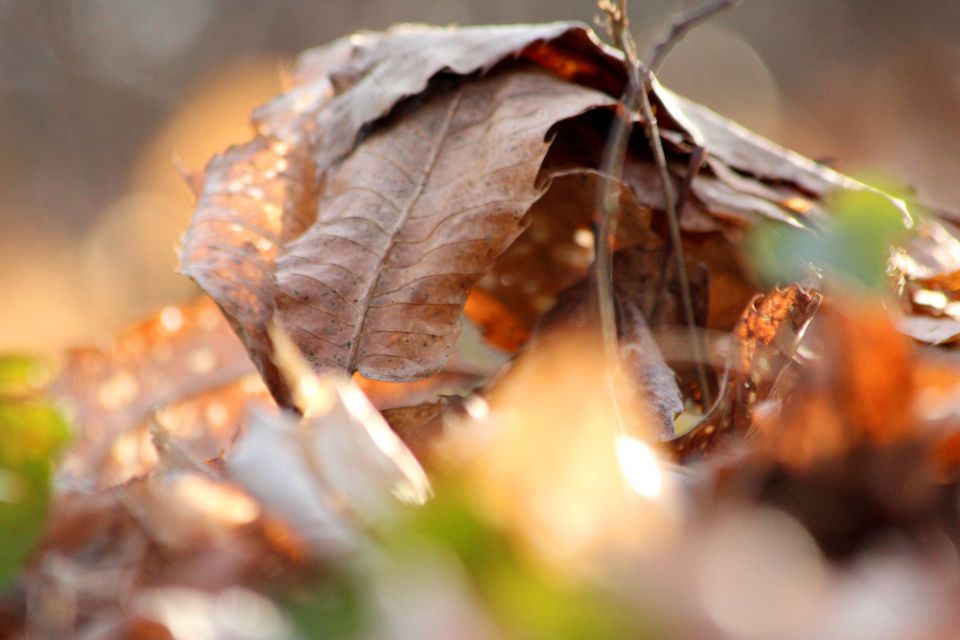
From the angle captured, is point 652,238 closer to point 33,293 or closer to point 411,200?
point 411,200

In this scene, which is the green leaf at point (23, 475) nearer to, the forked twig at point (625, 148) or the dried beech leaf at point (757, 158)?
the forked twig at point (625, 148)

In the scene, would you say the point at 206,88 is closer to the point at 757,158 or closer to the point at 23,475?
the point at 757,158

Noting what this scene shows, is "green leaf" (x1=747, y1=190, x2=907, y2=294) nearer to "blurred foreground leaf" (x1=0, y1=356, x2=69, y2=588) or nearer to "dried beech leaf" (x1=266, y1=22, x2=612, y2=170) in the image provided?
"dried beech leaf" (x1=266, y1=22, x2=612, y2=170)

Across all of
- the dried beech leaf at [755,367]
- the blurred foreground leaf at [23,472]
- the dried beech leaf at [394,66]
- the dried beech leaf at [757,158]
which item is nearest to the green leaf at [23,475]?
the blurred foreground leaf at [23,472]

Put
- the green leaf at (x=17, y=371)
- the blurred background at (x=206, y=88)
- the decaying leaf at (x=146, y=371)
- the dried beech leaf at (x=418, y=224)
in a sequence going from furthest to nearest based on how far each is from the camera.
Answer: the blurred background at (x=206, y=88), the decaying leaf at (x=146, y=371), the dried beech leaf at (x=418, y=224), the green leaf at (x=17, y=371)

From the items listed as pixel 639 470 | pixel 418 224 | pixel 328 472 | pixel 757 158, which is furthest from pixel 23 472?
pixel 757 158

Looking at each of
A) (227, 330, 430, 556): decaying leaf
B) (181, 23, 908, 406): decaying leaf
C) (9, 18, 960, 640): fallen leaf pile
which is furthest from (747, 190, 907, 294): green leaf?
(227, 330, 430, 556): decaying leaf
